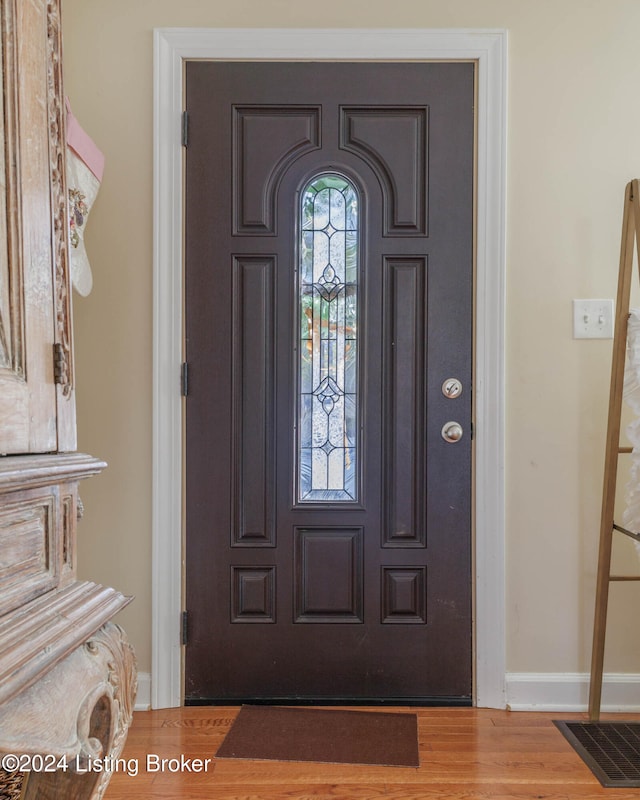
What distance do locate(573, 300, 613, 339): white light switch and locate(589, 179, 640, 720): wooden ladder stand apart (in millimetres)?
111

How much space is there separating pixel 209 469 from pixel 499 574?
38.0 inches

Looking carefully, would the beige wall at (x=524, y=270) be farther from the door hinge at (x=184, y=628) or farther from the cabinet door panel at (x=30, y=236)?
the cabinet door panel at (x=30, y=236)

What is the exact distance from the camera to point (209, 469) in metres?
2.22

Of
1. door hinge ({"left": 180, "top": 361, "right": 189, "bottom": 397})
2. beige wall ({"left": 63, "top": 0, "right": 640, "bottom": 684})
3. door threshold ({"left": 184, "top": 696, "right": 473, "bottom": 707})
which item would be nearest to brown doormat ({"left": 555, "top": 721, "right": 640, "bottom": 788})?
beige wall ({"left": 63, "top": 0, "right": 640, "bottom": 684})

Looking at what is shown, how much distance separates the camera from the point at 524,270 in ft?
7.30

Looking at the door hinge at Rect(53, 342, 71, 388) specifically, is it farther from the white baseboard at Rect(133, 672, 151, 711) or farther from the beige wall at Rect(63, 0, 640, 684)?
the white baseboard at Rect(133, 672, 151, 711)

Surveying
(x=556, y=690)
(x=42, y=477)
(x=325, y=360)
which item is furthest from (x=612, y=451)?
(x=42, y=477)

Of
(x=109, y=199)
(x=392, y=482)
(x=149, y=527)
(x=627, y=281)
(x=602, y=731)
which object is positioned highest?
(x=109, y=199)

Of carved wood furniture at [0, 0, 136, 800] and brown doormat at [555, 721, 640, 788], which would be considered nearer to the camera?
carved wood furniture at [0, 0, 136, 800]

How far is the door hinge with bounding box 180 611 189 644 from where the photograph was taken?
220 cm

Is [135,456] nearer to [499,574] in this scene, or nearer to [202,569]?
[202,569]

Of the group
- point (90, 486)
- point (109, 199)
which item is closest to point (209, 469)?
point (90, 486)

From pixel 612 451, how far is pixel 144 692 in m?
1.60

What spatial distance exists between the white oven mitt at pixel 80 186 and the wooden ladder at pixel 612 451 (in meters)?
1.54
